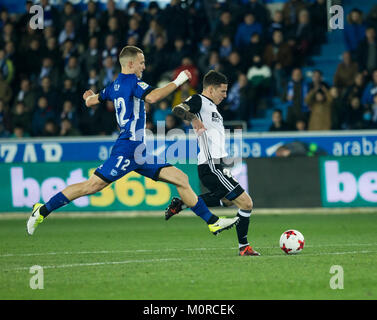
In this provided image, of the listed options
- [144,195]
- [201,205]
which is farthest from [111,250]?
[144,195]

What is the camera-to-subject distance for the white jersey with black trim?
1073 centimetres

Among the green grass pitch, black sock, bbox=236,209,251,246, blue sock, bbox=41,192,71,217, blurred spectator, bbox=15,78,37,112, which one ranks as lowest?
the green grass pitch

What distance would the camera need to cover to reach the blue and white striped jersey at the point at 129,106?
10555 mm

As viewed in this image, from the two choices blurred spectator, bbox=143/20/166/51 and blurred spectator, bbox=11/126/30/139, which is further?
blurred spectator, bbox=143/20/166/51

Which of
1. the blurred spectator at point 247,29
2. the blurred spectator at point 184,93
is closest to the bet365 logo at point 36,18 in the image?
the blurred spectator at point 184,93

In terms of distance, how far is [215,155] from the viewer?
10789mm

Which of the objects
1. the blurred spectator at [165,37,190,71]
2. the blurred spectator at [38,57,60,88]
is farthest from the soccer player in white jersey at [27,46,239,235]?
the blurred spectator at [38,57,60,88]

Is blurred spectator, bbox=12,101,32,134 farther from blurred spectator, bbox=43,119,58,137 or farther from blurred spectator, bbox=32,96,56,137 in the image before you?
blurred spectator, bbox=43,119,58,137

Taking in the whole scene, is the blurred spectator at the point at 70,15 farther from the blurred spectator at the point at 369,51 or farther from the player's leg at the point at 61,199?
the player's leg at the point at 61,199

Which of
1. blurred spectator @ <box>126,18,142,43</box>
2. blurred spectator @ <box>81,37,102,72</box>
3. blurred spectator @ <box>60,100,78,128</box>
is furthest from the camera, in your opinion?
blurred spectator @ <box>81,37,102,72</box>

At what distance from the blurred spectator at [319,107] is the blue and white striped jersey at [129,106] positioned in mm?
9280

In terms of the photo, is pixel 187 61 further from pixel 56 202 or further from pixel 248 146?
pixel 56 202

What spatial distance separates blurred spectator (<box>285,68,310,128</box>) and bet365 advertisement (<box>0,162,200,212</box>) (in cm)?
302
